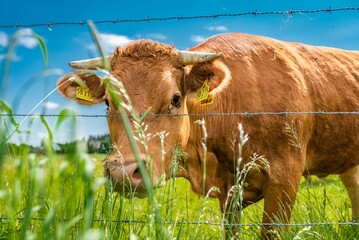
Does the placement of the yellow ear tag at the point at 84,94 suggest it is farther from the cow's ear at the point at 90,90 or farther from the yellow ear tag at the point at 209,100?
the yellow ear tag at the point at 209,100

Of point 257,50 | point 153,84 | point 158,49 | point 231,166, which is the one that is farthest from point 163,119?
point 257,50

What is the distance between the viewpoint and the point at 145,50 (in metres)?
4.73

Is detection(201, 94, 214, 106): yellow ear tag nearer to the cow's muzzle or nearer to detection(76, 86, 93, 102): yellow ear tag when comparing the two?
detection(76, 86, 93, 102): yellow ear tag

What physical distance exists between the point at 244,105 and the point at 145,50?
119cm

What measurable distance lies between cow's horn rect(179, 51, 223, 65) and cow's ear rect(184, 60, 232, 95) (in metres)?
0.05

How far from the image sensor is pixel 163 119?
14.4 feet

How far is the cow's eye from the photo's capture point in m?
4.57

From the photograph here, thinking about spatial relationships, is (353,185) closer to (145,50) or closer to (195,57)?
(195,57)

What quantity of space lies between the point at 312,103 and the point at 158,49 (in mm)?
1938

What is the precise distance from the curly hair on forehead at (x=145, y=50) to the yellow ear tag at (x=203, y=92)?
15.6 inches

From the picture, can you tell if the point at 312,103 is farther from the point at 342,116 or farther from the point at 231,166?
the point at 231,166

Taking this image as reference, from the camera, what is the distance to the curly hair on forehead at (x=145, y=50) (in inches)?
185

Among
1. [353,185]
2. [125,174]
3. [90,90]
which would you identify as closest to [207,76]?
[90,90]

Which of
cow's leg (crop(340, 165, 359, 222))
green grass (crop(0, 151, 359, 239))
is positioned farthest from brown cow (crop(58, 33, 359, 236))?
cow's leg (crop(340, 165, 359, 222))
